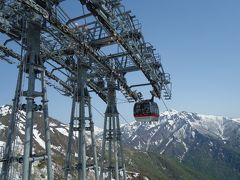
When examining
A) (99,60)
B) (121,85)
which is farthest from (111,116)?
(99,60)

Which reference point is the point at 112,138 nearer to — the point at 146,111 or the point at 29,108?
the point at 146,111

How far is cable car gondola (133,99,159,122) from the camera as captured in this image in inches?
1375

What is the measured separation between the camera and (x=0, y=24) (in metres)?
19.7

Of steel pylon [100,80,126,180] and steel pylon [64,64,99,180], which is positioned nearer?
steel pylon [64,64,99,180]

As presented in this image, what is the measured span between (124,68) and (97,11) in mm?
11657

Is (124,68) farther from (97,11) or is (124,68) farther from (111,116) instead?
(97,11)

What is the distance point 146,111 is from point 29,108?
64.0 feet

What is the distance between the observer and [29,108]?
56.7 feet

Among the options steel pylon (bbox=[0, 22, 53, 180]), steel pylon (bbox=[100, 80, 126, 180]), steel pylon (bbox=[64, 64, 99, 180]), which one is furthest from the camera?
steel pylon (bbox=[100, 80, 126, 180])

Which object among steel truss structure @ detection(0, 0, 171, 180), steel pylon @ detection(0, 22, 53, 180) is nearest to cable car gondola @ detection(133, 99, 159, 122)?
steel truss structure @ detection(0, 0, 171, 180)

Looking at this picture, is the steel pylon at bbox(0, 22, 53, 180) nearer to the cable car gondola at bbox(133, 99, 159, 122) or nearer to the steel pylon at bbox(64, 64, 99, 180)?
the steel pylon at bbox(64, 64, 99, 180)

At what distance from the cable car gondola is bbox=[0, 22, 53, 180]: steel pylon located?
59.9 ft

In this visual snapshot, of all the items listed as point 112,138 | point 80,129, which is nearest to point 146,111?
point 112,138

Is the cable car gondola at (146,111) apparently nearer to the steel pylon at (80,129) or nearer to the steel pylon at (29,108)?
the steel pylon at (80,129)
